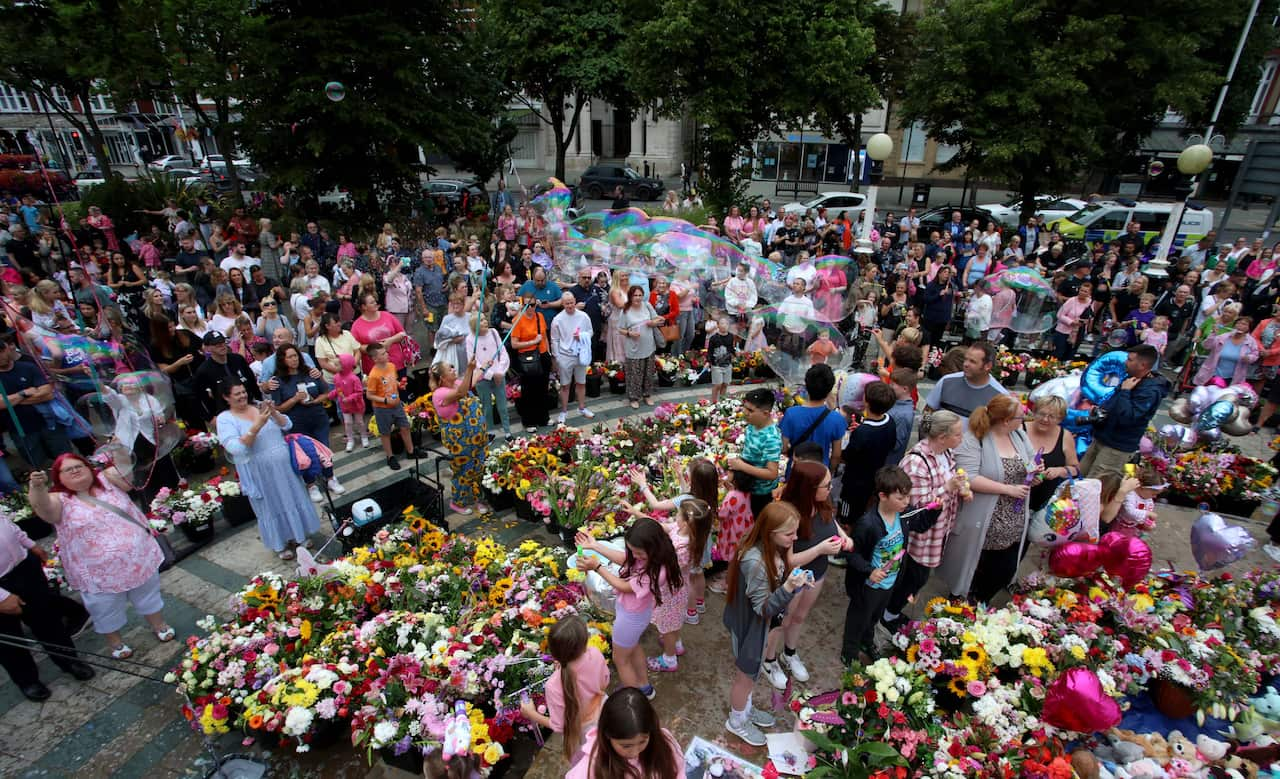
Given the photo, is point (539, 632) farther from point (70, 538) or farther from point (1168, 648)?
Answer: point (1168, 648)

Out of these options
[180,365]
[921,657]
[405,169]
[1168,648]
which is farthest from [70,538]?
[405,169]

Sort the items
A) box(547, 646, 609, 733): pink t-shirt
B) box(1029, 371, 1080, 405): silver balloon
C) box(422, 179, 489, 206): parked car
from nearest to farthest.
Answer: box(547, 646, 609, 733): pink t-shirt, box(1029, 371, 1080, 405): silver balloon, box(422, 179, 489, 206): parked car

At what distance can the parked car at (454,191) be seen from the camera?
71.8ft

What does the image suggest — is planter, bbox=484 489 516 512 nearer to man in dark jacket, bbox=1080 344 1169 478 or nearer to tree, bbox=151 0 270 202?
man in dark jacket, bbox=1080 344 1169 478

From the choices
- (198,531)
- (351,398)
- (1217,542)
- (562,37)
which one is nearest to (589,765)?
(1217,542)

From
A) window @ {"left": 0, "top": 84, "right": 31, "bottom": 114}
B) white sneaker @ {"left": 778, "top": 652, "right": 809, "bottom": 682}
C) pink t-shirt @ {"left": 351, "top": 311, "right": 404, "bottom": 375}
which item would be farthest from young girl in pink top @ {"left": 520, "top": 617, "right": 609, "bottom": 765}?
window @ {"left": 0, "top": 84, "right": 31, "bottom": 114}

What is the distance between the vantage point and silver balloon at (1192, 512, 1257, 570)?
472 centimetres

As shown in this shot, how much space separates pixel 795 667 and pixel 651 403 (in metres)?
5.10

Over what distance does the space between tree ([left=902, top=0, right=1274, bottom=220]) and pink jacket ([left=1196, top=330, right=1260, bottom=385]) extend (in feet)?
34.1

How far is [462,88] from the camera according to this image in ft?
61.3

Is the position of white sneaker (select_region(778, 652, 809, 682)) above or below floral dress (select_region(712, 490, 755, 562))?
below

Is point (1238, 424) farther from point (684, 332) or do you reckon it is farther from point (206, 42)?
point (206, 42)

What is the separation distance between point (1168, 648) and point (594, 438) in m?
5.05

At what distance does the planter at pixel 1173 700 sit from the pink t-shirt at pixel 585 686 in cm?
351
